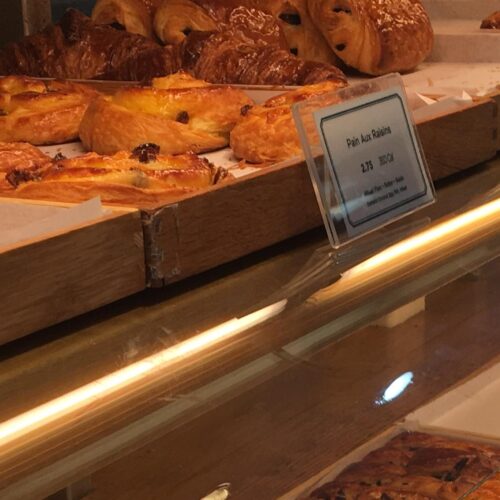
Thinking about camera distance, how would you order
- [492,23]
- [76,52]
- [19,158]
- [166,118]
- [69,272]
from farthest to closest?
[492,23] < [76,52] < [166,118] < [19,158] < [69,272]

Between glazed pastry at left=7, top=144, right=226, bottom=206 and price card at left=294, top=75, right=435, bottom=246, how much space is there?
193 mm

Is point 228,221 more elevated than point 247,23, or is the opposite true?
point 247,23

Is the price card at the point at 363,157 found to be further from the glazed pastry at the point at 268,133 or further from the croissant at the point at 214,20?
the croissant at the point at 214,20

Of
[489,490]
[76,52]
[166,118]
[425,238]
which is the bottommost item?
[489,490]

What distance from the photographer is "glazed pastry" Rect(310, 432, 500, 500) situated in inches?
31.3

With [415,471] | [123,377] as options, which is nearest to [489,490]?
[415,471]

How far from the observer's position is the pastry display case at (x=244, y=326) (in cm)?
64

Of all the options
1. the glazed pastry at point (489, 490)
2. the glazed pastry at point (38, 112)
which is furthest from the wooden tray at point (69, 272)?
the glazed pastry at point (38, 112)

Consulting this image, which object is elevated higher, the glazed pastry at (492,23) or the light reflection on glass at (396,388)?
the glazed pastry at (492,23)

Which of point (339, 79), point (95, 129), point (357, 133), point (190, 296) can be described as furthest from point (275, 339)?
point (339, 79)

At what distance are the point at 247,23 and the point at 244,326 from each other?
129 cm

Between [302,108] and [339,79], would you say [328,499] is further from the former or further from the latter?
[339,79]

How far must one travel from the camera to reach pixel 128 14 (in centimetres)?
197

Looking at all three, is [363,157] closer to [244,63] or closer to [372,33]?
[244,63]
